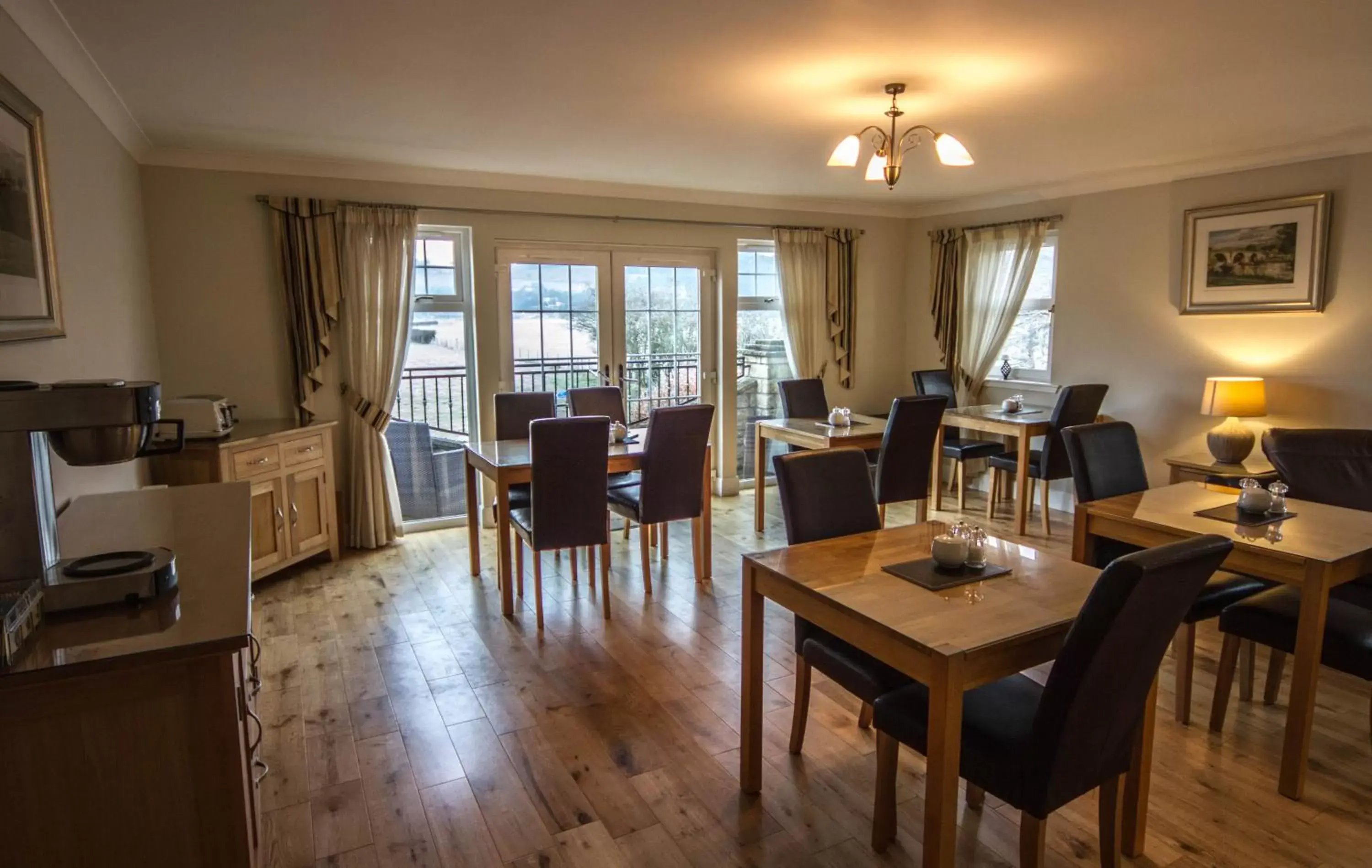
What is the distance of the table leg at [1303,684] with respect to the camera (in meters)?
2.20

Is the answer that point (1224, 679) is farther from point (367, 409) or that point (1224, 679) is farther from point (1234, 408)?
point (367, 409)

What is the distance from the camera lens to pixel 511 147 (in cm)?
418

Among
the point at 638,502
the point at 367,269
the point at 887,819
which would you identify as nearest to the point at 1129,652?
the point at 887,819

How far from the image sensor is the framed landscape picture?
4176 millimetres

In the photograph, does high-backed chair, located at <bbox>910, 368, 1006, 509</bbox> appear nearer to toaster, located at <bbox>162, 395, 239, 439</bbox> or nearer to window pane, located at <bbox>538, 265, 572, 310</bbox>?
window pane, located at <bbox>538, 265, 572, 310</bbox>

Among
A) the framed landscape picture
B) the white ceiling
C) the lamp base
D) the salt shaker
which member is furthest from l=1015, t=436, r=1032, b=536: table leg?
the salt shaker

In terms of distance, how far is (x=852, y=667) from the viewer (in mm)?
2115

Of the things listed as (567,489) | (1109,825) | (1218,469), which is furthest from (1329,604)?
(567,489)

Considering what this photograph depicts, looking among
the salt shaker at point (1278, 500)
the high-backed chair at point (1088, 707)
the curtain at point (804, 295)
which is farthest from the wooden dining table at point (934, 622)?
the curtain at point (804, 295)

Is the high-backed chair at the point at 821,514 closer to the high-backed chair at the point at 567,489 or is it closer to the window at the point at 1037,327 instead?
the high-backed chair at the point at 567,489

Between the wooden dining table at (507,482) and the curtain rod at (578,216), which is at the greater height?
the curtain rod at (578,216)

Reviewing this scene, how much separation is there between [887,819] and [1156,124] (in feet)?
11.5

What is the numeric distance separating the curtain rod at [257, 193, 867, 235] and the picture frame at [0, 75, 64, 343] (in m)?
2.16

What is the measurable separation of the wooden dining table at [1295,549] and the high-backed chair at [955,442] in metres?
2.61
